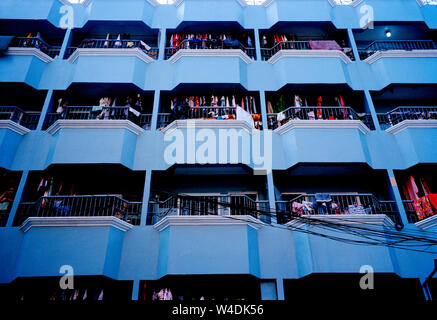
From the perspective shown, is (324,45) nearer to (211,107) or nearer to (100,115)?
(211,107)

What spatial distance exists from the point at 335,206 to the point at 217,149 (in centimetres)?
439

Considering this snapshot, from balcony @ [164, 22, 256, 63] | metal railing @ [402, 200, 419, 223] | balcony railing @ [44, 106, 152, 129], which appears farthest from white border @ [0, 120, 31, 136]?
metal railing @ [402, 200, 419, 223]

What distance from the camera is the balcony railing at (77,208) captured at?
36.1 feet

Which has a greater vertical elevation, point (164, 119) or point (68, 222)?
point (164, 119)

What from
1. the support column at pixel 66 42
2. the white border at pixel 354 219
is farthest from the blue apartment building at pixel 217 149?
the support column at pixel 66 42

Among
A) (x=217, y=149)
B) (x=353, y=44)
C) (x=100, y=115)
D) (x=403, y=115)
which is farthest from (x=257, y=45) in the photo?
(x=100, y=115)

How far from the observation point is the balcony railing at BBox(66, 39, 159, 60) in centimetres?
1530

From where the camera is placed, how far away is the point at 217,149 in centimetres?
1212

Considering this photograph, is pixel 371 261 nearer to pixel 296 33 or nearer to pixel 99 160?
pixel 99 160

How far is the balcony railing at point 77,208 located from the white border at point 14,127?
2.79 metres

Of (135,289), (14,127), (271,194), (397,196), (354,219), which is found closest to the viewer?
(135,289)

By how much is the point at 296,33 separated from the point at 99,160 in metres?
11.1

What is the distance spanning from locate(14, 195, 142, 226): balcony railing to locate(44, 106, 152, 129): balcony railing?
330 cm

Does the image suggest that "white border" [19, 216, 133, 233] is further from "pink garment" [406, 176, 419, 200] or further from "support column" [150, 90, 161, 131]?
Answer: "pink garment" [406, 176, 419, 200]
